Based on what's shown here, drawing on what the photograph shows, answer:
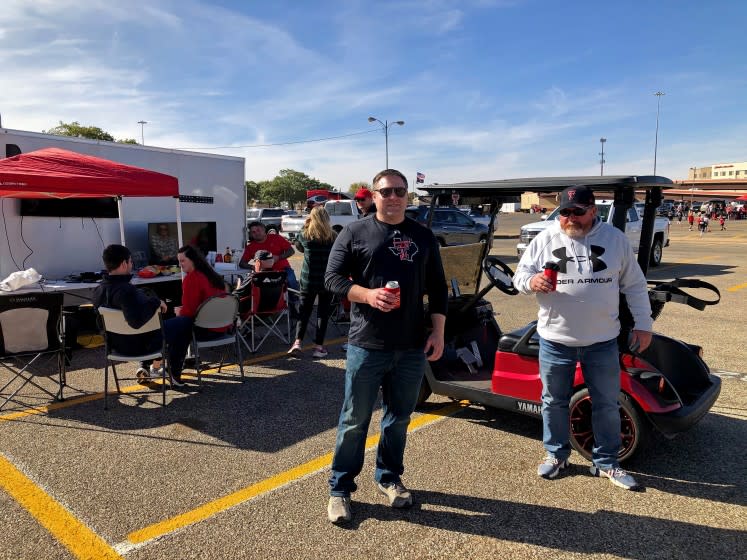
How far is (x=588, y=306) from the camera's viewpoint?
9.80 ft

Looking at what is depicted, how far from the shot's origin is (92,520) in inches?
113

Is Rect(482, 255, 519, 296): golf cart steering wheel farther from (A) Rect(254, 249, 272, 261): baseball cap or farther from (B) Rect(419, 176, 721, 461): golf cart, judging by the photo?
(A) Rect(254, 249, 272, 261): baseball cap

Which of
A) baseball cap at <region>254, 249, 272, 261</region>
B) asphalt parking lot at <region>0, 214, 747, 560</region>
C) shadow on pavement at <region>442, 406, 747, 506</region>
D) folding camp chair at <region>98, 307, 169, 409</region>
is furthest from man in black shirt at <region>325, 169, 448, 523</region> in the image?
baseball cap at <region>254, 249, 272, 261</region>

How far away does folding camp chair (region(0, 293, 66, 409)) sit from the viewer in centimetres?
450

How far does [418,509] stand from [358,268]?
1.38 m

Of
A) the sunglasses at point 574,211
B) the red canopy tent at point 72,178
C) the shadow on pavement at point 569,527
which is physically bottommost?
the shadow on pavement at point 569,527

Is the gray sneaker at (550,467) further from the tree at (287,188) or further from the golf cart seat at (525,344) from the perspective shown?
the tree at (287,188)

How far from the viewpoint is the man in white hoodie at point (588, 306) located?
9.77 feet

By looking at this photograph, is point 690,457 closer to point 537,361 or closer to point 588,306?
point 537,361

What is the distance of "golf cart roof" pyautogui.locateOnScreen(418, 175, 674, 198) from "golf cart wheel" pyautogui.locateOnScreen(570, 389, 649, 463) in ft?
4.28

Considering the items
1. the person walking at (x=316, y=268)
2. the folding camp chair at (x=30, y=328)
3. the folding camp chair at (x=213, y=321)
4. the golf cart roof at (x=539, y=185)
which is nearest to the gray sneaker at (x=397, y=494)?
the golf cart roof at (x=539, y=185)

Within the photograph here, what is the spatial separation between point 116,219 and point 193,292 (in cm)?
367

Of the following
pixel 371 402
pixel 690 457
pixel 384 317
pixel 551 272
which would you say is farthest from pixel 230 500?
pixel 690 457

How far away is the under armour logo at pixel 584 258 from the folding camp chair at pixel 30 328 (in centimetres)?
409
